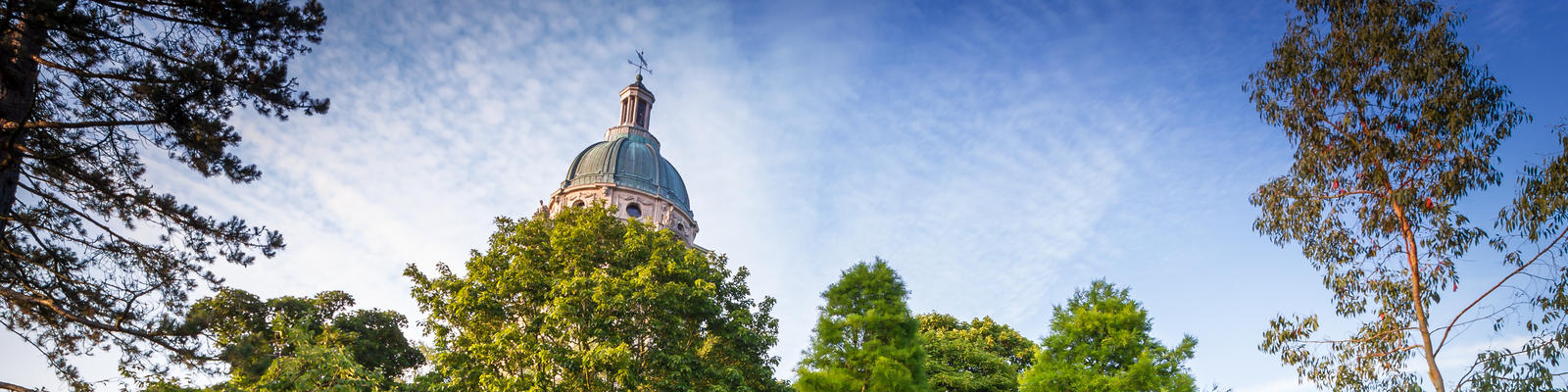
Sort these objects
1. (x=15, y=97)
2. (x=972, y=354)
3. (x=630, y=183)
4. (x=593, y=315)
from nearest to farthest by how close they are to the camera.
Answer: (x=15, y=97)
(x=593, y=315)
(x=972, y=354)
(x=630, y=183)

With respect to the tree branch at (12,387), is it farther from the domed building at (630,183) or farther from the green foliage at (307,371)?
the domed building at (630,183)

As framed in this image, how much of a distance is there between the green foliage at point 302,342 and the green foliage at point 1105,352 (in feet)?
60.4

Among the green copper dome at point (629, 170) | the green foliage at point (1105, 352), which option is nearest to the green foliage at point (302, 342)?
the green copper dome at point (629, 170)

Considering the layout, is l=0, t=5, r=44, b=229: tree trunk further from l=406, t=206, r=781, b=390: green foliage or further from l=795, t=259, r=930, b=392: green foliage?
l=795, t=259, r=930, b=392: green foliage

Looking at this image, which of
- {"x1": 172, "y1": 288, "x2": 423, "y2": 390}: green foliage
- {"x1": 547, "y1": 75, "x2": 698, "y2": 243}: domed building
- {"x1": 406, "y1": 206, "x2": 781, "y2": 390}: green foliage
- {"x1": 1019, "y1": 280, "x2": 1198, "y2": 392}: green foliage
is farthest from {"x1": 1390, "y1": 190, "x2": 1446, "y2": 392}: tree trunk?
{"x1": 547, "y1": 75, "x2": 698, "y2": 243}: domed building

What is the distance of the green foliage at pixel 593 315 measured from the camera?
23031 mm

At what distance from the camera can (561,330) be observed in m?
24.1

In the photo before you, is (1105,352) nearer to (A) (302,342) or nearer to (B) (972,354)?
(B) (972,354)

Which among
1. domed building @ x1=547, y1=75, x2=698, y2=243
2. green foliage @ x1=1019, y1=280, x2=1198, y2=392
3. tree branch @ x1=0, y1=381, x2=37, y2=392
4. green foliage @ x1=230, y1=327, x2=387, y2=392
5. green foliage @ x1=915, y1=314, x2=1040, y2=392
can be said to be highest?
domed building @ x1=547, y1=75, x2=698, y2=243

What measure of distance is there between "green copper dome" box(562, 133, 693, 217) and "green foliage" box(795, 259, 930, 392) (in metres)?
24.2

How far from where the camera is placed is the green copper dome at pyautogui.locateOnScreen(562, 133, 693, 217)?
159 feet

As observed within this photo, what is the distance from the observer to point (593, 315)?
23641 mm

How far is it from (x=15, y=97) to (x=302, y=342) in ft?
30.5

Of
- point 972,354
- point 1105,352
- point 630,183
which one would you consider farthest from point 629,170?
point 1105,352
